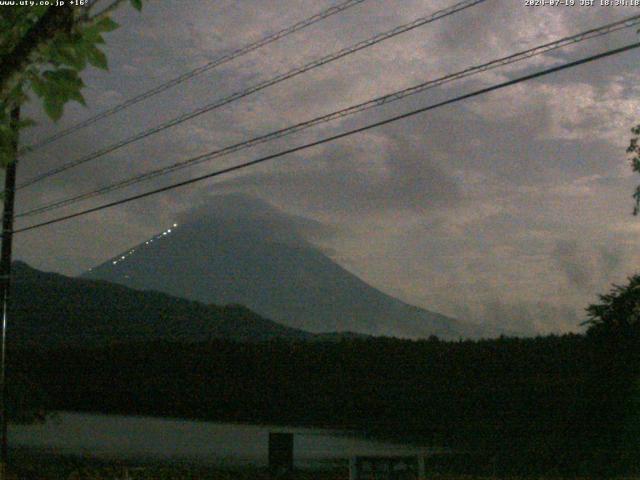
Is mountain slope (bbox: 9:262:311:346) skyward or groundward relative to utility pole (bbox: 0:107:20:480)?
skyward

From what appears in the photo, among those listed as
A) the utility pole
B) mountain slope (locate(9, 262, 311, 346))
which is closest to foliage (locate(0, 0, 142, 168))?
the utility pole

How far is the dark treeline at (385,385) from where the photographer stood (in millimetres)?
26906

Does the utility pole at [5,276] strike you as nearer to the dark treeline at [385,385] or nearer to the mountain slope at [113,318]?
the dark treeline at [385,385]

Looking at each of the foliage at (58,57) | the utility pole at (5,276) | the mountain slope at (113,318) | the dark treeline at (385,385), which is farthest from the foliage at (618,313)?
the mountain slope at (113,318)

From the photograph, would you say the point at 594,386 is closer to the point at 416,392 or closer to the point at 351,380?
the point at 416,392

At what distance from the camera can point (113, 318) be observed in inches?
4446

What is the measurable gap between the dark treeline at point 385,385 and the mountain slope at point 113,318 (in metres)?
37.4

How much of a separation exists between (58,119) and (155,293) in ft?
410

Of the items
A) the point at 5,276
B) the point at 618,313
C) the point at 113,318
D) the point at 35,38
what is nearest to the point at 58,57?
the point at 35,38

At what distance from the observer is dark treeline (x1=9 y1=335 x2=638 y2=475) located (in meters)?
26.9

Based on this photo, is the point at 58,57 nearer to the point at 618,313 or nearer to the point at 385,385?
the point at 618,313

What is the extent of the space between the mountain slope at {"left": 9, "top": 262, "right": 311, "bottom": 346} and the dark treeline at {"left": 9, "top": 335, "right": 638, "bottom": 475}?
123 feet

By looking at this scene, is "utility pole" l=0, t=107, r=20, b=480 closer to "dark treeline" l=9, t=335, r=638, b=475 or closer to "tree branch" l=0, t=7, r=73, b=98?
"tree branch" l=0, t=7, r=73, b=98

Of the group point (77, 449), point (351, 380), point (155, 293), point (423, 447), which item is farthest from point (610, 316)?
point (155, 293)
